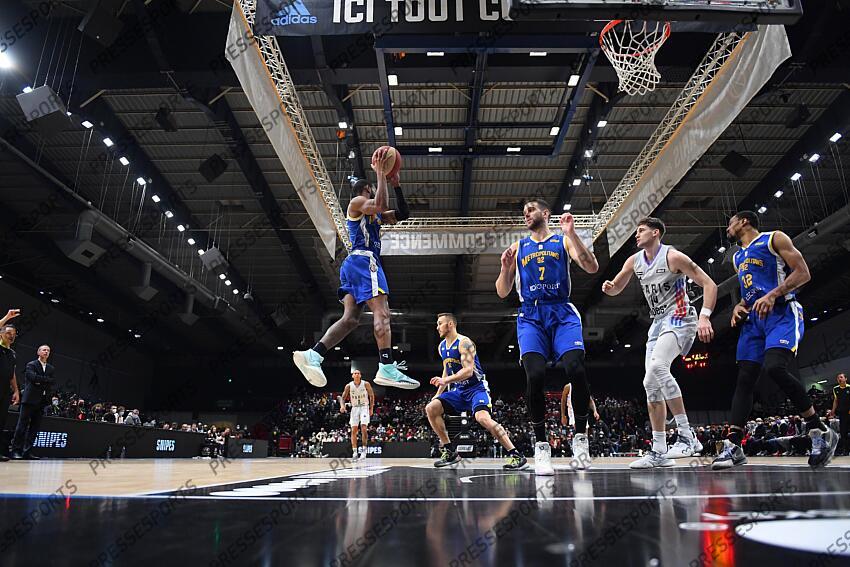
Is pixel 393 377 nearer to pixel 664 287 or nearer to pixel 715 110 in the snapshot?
pixel 664 287

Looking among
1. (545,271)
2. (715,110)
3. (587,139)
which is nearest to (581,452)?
(545,271)

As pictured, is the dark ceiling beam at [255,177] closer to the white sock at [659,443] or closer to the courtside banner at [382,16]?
the courtside banner at [382,16]

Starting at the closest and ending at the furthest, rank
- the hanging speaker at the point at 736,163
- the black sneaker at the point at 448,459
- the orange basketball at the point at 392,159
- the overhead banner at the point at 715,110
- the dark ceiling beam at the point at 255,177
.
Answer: the orange basketball at the point at 392,159 < the black sneaker at the point at 448,459 < the overhead banner at the point at 715,110 < the dark ceiling beam at the point at 255,177 < the hanging speaker at the point at 736,163

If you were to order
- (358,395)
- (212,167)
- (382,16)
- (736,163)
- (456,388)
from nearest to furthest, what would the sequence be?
(382,16)
(456,388)
(358,395)
(736,163)
(212,167)

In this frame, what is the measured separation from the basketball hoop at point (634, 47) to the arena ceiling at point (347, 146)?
0.40m

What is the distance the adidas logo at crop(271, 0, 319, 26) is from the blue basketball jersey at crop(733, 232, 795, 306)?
4.72 metres

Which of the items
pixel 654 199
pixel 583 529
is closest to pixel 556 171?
pixel 654 199

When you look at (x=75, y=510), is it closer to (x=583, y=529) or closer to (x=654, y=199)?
(x=583, y=529)

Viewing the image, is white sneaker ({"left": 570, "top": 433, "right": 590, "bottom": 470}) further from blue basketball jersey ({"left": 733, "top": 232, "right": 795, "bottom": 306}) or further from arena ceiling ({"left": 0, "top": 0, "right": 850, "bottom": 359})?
arena ceiling ({"left": 0, "top": 0, "right": 850, "bottom": 359})

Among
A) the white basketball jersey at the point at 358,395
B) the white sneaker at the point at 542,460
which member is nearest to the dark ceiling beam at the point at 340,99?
the white basketball jersey at the point at 358,395

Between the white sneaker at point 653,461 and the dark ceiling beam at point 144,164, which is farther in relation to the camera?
the dark ceiling beam at point 144,164

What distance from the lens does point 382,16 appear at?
526 cm

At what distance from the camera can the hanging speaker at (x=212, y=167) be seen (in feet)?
40.7

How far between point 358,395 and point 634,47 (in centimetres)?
813
